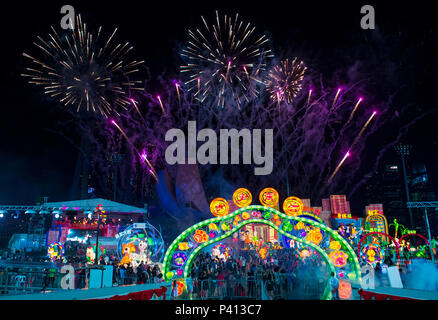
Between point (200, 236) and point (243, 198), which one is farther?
point (243, 198)

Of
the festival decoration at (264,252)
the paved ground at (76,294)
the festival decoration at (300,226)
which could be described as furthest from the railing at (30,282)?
the festival decoration at (264,252)

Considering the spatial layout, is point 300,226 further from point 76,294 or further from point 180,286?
point 76,294

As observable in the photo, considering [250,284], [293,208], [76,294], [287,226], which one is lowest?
[250,284]

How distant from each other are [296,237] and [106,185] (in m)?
50.3

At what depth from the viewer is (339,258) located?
15.0 m

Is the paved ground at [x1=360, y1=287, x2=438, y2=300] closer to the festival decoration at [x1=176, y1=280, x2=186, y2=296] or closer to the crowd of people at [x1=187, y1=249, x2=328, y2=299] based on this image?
the crowd of people at [x1=187, y1=249, x2=328, y2=299]

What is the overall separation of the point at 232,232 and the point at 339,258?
206 inches

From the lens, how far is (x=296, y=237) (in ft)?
50.0

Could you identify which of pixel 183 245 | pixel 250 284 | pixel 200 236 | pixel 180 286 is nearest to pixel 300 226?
pixel 250 284

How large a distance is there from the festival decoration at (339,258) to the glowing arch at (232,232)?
0.21 meters

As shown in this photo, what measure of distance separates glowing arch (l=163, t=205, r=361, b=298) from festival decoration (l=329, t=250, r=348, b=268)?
21 cm

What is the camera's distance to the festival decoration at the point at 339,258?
15.0 metres

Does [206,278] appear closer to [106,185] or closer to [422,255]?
[422,255]
